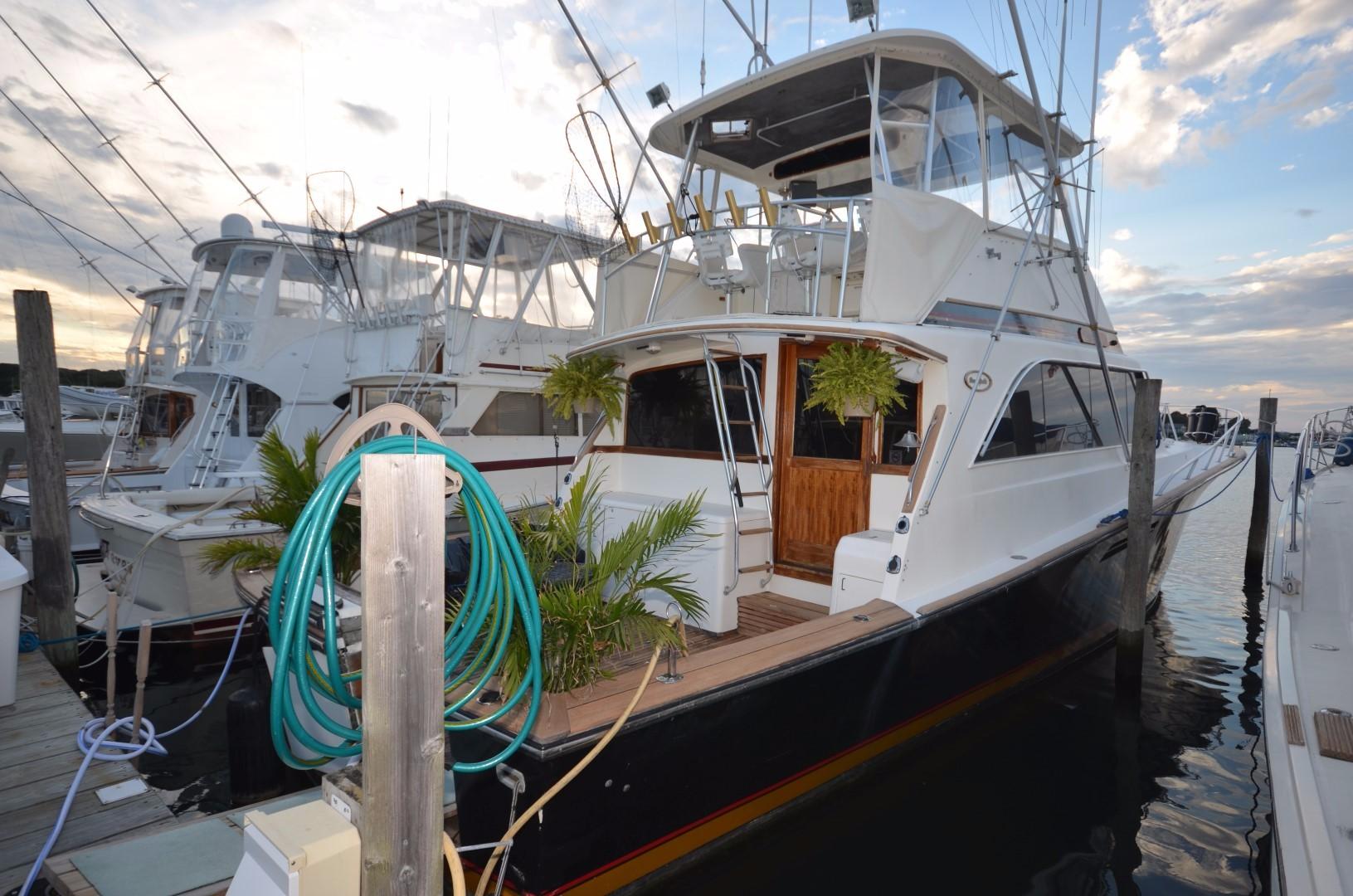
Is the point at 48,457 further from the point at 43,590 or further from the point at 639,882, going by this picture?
the point at 639,882

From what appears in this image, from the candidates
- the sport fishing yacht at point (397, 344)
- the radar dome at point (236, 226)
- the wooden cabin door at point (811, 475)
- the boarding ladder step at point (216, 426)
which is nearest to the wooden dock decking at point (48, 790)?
the sport fishing yacht at point (397, 344)

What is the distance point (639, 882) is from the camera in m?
3.87

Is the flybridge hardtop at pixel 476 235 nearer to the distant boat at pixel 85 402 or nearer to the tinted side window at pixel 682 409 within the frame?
the tinted side window at pixel 682 409

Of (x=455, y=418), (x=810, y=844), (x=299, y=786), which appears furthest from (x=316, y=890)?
(x=455, y=418)

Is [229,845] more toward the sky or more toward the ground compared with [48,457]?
more toward the ground

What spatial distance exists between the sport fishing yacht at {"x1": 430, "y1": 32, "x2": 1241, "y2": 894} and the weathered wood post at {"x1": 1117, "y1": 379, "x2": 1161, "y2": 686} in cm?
26

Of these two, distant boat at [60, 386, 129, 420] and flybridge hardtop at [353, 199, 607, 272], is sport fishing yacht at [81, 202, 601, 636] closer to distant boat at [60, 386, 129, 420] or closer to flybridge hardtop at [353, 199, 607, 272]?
flybridge hardtop at [353, 199, 607, 272]

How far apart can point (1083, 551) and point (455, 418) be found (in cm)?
874

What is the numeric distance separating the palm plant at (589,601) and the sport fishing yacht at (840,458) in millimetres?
179

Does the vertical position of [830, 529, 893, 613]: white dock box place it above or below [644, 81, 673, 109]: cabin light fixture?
below

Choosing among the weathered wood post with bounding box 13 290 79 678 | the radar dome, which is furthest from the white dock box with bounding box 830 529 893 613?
the radar dome

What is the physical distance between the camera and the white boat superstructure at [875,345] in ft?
17.5

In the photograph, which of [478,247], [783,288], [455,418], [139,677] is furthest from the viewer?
[478,247]

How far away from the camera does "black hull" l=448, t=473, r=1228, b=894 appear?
11.2 ft
